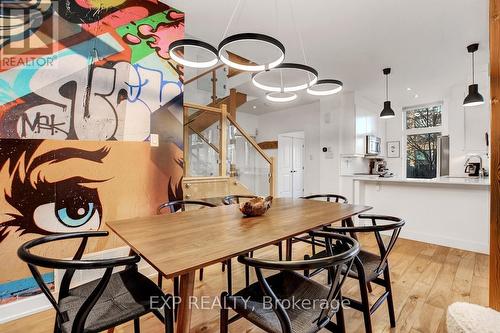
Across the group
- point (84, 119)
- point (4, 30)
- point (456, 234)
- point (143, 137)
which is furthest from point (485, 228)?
point (4, 30)

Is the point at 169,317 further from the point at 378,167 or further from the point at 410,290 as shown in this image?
the point at 378,167

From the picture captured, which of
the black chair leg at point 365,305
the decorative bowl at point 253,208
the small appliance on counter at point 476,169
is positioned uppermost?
the small appliance on counter at point 476,169

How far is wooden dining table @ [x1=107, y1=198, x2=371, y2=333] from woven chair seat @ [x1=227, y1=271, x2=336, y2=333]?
9.8 inches

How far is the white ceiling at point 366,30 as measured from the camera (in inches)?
101

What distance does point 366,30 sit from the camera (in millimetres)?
2988

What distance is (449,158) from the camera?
5016 millimetres

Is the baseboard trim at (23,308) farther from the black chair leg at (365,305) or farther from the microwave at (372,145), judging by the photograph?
the microwave at (372,145)

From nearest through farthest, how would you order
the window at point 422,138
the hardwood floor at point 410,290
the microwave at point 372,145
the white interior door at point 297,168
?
the hardwood floor at point 410,290
the microwave at point 372,145
the window at point 422,138
the white interior door at point 297,168

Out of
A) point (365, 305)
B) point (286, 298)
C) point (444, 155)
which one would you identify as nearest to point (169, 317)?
point (286, 298)

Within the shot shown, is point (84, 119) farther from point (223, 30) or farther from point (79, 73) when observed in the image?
point (223, 30)

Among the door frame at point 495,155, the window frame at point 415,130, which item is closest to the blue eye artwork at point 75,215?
the door frame at point 495,155

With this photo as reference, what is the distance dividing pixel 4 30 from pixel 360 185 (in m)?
4.62

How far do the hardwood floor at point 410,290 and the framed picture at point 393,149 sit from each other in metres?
3.70

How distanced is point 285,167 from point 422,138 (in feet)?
11.5
